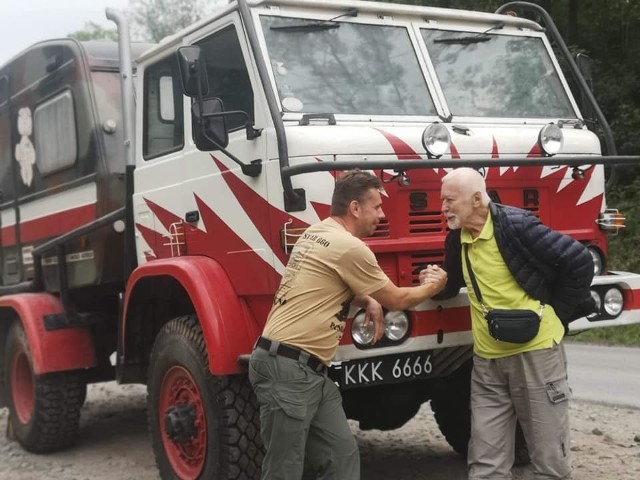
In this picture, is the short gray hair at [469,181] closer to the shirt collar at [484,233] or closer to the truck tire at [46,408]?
the shirt collar at [484,233]

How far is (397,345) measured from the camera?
4.58 meters

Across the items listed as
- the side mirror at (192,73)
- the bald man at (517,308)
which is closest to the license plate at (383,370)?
the bald man at (517,308)

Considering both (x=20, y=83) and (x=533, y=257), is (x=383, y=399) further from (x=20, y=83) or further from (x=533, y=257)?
(x=20, y=83)

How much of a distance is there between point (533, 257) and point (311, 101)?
1.47 m

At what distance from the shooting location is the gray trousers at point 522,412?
14.0ft

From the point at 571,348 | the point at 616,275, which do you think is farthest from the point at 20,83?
the point at 571,348

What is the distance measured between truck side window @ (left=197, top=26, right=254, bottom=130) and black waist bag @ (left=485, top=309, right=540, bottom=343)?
168 centimetres

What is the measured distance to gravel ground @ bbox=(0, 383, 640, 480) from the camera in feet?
19.7

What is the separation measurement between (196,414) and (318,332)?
1225mm

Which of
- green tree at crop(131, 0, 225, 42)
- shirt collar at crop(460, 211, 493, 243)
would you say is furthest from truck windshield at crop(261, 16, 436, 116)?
green tree at crop(131, 0, 225, 42)

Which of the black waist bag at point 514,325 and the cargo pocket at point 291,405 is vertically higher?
the black waist bag at point 514,325

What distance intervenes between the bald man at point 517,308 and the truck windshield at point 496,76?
1128 millimetres

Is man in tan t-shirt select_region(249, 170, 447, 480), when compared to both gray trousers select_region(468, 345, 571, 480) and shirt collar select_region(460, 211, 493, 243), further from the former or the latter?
gray trousers select_region(468, 345, 571, 480)

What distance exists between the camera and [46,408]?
6.83 metres
